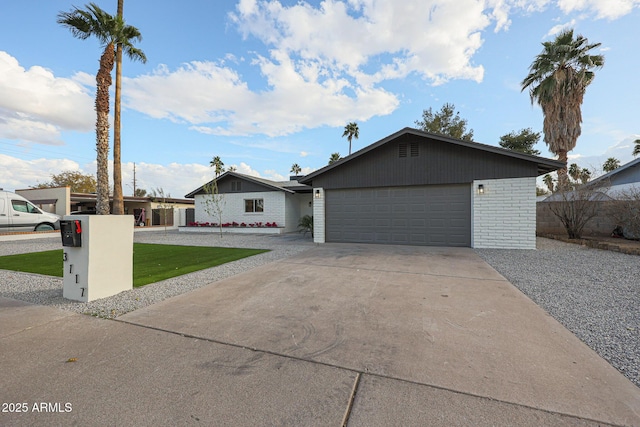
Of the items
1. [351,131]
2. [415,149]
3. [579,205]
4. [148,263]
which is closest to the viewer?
[148,263]

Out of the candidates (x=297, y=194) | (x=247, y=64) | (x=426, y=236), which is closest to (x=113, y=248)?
(x=426, y=236)

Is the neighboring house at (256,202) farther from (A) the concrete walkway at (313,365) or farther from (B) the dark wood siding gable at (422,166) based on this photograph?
(A) the concrete walkway at (313,365)

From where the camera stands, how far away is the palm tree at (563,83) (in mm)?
14453

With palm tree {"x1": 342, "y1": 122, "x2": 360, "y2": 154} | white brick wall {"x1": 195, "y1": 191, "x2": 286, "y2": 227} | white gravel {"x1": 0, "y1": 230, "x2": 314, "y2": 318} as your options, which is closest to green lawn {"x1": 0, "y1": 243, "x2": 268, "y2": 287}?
white gravel {"x1": 0, "y1": 230, "x2": 314, "y2": 318}

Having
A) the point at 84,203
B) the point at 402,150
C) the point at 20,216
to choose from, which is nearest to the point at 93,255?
the point at 402,150

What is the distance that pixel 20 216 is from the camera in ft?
46.2

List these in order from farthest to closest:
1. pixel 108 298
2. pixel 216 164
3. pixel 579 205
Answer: pixel 216 164 < pixel 579 205 < pixel 108 298

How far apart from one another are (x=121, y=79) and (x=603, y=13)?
18779 millimetres

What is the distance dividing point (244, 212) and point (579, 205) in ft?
58.1

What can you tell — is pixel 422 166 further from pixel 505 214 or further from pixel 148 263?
pixel 148 263

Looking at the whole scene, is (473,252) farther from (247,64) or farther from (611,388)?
(247,64)

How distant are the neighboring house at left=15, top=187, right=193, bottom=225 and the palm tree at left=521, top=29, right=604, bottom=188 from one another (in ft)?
84.1

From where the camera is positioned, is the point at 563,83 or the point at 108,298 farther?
the point at 563,83

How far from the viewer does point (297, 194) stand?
18781mm
